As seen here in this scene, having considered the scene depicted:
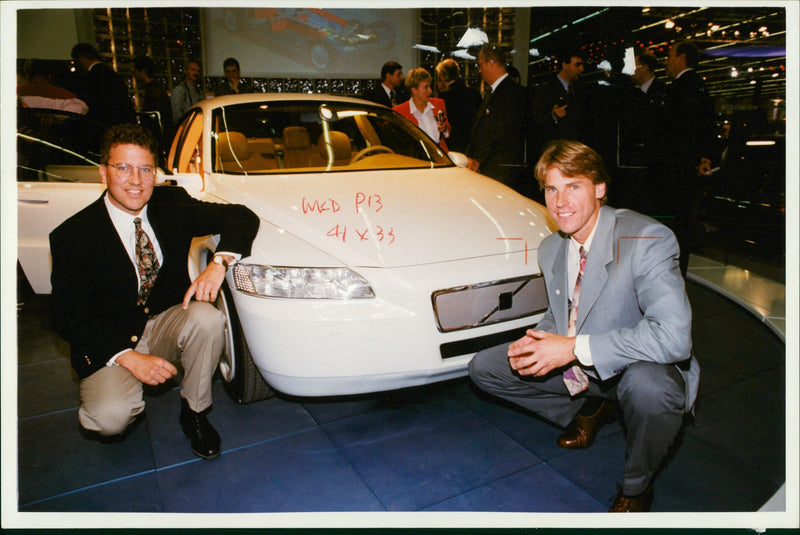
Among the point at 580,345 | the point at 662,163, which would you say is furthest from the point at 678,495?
the point at 662,163

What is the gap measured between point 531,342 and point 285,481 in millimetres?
1048

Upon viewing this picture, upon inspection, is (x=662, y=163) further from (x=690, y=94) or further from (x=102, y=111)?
(x=102, y=111)

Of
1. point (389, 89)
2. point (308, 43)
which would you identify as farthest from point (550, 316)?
point (308, 43)

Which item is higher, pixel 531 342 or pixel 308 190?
pixel 308 190

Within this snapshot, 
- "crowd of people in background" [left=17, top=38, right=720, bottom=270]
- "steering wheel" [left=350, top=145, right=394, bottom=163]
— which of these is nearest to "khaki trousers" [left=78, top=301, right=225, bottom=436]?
"steering wheel" [left=350, top=145, right=394, bottom=163]

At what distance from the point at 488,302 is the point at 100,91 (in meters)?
3.58

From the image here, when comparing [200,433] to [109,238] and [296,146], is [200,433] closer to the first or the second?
[109,238]

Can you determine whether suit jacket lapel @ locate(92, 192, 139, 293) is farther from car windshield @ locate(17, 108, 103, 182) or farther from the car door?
car windshield @ locate(17, 108, 103, 182)

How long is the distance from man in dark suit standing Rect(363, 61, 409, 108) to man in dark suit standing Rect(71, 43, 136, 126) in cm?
271

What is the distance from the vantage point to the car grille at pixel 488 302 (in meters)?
1.93

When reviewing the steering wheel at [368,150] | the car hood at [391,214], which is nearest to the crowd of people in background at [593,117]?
the steering wheel at [368,150]

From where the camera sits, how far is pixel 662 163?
12.3ft

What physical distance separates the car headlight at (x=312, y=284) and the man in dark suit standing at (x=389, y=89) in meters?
4.30

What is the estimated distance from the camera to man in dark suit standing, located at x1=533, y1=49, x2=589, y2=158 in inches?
164
